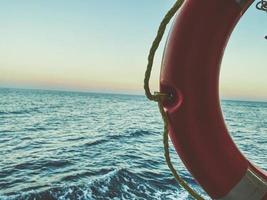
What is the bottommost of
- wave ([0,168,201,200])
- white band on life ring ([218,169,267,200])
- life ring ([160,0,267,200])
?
wave ([0,168,201,200])

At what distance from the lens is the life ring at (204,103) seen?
1.40 metres

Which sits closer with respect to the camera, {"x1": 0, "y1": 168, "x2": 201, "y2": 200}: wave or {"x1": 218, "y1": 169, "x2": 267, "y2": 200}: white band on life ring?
{"x1": 218, "y1": 169, "x2": 267, "y2": 200}: white band on life ring

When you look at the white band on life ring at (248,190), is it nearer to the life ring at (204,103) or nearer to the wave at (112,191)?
the life ring at (204,103)

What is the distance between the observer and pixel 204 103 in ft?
4.65

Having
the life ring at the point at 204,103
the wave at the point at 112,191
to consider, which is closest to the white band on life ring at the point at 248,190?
the life ring at the point at 204,103

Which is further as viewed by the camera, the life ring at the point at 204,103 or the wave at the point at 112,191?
the wave at the point at 112,191

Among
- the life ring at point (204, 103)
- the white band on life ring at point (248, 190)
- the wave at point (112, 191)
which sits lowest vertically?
the wave at point (112, 191)

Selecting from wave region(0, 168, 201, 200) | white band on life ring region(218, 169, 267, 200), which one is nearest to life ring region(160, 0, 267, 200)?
white band on life ring region(218, 169, 267, 200)

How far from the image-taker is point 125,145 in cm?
1034

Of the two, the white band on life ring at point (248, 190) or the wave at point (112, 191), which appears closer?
the white band on life ring at point (248, 190)

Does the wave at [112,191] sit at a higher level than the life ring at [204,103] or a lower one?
lower

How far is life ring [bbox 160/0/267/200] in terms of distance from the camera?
1.40 metres

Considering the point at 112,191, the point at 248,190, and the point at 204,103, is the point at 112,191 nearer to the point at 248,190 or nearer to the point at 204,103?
the point at 248,190

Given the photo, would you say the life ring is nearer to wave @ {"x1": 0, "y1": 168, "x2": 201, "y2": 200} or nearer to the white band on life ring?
the white band on life ring
